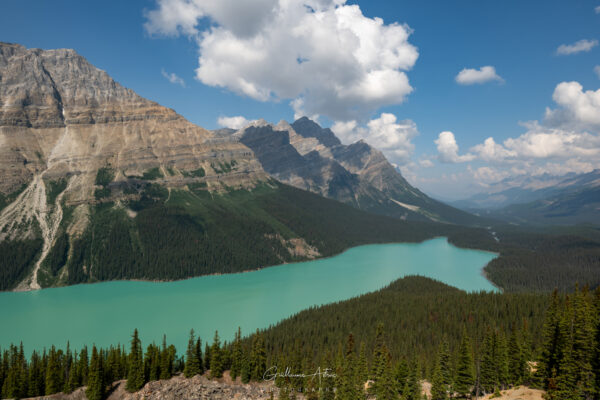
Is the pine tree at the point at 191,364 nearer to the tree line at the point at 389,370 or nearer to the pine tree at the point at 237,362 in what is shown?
the tree line at the point at 389,370

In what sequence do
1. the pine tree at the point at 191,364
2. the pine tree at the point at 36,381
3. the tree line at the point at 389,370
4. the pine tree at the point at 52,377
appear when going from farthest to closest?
the pine tree at the point at 191,364
the pine tree at the point at 36,381
the pine tree at the point at 52,377
the tree line at the point at 389,370

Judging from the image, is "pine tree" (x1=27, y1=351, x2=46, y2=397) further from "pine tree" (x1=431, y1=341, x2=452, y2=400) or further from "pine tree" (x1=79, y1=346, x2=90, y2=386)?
"pine tree" (x1=431, y1=341, x2=452, y2=400)

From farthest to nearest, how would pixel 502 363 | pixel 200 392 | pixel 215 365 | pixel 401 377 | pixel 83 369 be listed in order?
pixel 83 369, pixel 215 365, pixel 502 363, pixel 401 377, pixel 200 392

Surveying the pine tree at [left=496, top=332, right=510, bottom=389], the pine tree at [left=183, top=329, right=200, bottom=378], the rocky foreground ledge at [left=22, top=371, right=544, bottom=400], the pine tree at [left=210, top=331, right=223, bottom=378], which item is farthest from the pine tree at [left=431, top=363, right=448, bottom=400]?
the pine tree at [left=183, top=329, right=200, bottom=378]

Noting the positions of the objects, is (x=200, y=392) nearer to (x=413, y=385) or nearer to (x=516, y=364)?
(x=413, y=385)

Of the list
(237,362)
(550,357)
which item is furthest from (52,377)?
(550,357)

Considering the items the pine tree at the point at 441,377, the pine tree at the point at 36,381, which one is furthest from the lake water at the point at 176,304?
the pine tree at the point at 441,377
